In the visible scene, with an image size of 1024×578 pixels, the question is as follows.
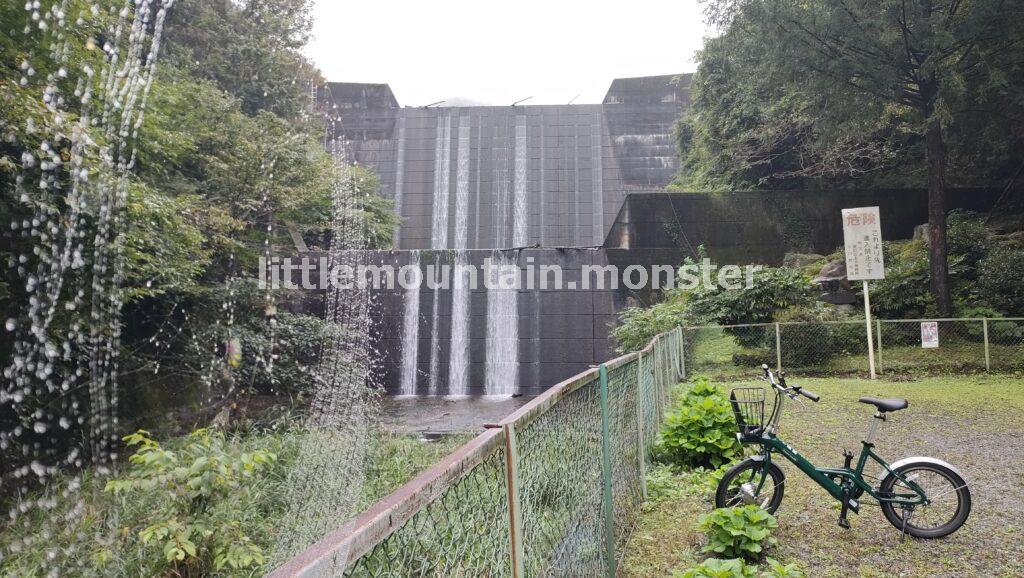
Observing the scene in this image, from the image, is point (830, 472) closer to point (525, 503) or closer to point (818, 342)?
point (525, 503)

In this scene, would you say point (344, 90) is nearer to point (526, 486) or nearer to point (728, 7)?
point (728, 7)

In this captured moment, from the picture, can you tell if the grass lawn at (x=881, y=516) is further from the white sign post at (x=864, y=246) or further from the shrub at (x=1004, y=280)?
the shrub at (x=1004, y=280)

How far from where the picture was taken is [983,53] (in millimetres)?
10398

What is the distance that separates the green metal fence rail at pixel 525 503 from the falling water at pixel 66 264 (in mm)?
4508

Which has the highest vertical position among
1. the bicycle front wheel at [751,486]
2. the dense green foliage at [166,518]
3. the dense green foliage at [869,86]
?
the dense green foliage at [869,86]

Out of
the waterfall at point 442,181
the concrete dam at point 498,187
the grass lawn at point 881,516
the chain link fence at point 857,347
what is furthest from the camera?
the waterfall at point 442,181

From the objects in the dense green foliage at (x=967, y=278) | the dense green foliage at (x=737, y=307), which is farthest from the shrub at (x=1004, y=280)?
the dense green foliage at (x=737, y=307)

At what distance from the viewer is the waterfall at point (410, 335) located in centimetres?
1477

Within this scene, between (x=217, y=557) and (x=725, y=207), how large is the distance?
13613 mm

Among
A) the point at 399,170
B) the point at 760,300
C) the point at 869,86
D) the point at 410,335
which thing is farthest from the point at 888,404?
the point at 399,170

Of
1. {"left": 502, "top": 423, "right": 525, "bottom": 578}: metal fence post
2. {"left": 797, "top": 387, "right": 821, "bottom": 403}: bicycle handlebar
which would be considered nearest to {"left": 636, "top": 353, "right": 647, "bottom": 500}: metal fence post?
{"left": 797, "top": 387, "right": 821, "bottom": 403}: bicycle handlebar

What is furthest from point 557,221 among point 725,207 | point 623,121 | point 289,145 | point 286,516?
point 286,516

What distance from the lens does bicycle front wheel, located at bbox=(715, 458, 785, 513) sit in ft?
11.5

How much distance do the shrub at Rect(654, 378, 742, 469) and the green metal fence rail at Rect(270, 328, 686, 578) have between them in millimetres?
858
